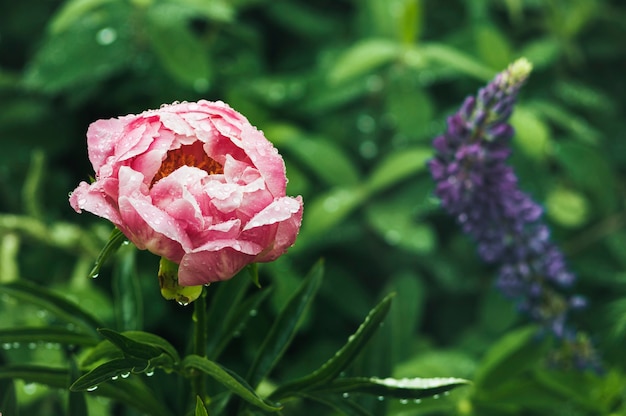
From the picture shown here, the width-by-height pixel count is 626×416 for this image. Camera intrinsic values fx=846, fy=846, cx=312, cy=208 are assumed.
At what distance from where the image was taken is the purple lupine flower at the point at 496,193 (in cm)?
80

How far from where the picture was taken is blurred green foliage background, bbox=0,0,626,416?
47.7 inches

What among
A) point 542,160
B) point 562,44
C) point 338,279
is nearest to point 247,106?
point 338,279

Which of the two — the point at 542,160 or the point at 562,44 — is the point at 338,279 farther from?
the point at 562,44

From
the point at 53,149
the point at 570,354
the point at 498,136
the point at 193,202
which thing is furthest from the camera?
the point at 53,149

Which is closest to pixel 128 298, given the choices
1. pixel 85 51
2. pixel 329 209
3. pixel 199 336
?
pixel 199 336

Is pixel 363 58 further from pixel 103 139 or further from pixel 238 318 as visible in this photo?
pixel 103 139

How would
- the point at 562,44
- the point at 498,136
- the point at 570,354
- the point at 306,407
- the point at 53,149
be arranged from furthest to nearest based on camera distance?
the point at 562,44 → the point at 53,149 → the point at 306,407 → the point at 570,354 → the point at 498,136

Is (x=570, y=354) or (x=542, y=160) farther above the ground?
(x=542, y=160)

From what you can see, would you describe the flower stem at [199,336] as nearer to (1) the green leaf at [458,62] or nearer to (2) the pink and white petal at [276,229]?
(2) the pink and white petal at [276,229]

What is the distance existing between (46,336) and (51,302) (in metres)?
0.06

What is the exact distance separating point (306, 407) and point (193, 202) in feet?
2.60

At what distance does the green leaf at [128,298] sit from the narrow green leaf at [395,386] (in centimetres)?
19

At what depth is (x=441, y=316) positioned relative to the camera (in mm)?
1397

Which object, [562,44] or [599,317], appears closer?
[599,317]
